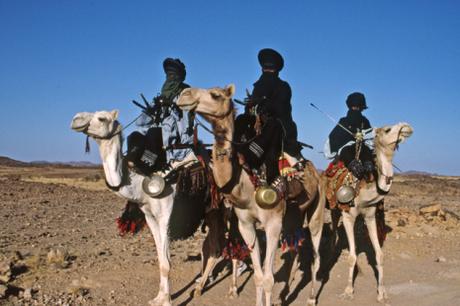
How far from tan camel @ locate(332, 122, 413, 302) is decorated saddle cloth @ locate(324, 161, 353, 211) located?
0.20m

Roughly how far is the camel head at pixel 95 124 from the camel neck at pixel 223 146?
150 centimetres

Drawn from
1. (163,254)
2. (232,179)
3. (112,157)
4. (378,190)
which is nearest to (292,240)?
(378,190)

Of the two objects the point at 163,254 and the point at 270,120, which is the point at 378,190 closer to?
the point at 270,120

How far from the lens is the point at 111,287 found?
26.8 ft

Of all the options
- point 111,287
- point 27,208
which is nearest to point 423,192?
point 27,208

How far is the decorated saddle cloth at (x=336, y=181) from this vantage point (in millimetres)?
8664

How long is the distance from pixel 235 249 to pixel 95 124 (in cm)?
298

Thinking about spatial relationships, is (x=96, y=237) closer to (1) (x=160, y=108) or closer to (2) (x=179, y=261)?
(2) (x=179, y=261)

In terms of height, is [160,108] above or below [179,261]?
above

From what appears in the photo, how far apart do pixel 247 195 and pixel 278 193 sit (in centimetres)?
41

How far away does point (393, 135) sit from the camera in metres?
8.01

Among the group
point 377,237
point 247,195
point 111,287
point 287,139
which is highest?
point 287,139

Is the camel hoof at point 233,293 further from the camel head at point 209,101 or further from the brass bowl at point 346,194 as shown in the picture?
the camel head at point 209,101

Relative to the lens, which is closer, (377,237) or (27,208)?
(377,237)
